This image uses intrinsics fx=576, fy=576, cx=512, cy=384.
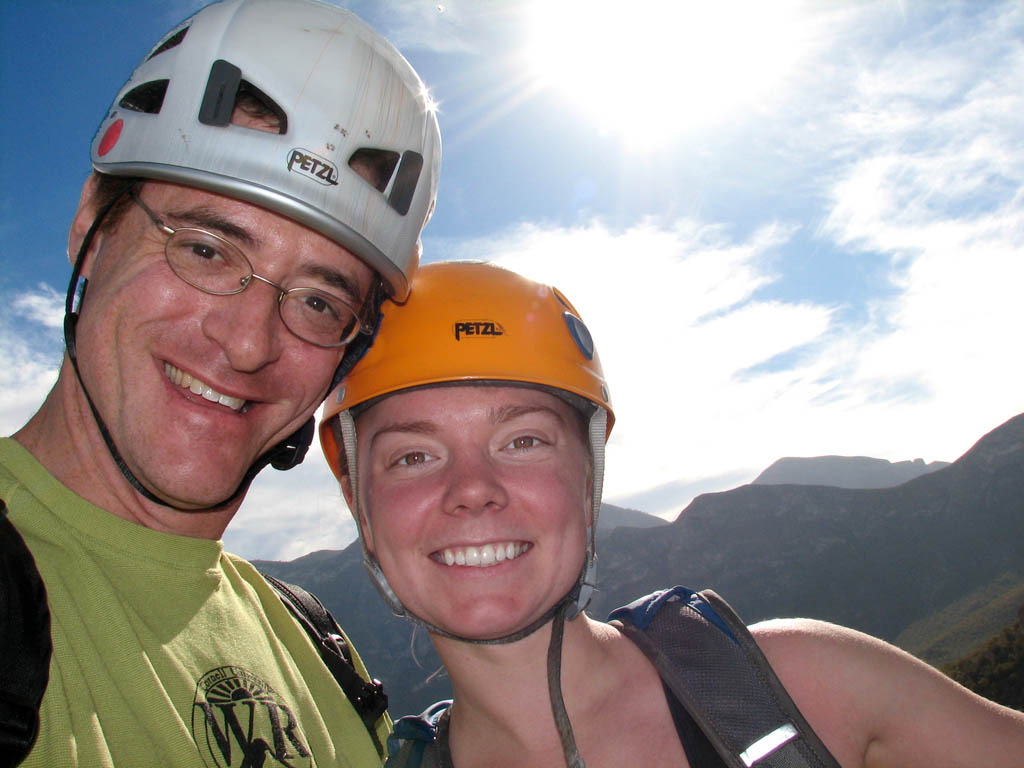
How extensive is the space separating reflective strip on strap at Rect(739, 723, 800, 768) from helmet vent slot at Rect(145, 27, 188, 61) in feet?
16.3

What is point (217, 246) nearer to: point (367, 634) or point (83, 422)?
point (83, 422)

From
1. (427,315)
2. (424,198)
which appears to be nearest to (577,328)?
(427,315)

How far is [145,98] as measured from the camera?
3.45 meters

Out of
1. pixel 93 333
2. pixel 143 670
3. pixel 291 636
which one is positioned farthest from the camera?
pixel 291 636

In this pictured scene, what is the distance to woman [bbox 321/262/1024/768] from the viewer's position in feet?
9.34

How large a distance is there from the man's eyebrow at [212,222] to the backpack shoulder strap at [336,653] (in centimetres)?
224

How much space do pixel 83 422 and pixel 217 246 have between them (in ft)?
3.59

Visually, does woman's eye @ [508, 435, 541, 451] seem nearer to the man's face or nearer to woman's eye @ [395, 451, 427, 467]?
woman's eye @ [395, 451, 427, 467]

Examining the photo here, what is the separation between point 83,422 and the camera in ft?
9.41

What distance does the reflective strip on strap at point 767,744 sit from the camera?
105 inches

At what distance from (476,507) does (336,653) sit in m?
1.64

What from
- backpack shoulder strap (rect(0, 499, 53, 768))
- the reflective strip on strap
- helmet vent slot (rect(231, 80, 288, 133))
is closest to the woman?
the reflective strip on strap

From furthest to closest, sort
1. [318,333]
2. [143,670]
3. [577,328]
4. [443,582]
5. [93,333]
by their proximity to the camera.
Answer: [577,328] → [318,333] → [443,582] → [93,333] → [143,670]

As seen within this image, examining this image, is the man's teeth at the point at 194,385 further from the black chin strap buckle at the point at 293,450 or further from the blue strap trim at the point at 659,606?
the blue strap trim at the point at 659,606
